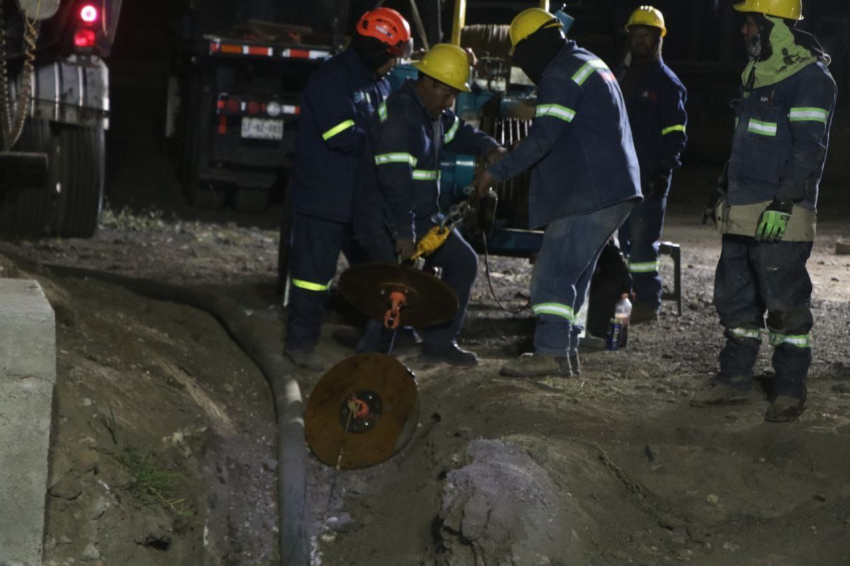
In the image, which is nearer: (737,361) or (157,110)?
(737,361)

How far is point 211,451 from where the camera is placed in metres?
5.36

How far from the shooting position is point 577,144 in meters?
5.89

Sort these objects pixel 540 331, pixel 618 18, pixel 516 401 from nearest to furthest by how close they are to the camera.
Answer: pixel 516 401 → pixel 540 331 → pixel 618 18

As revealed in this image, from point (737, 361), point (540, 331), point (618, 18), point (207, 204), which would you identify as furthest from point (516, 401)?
point (618, 18)

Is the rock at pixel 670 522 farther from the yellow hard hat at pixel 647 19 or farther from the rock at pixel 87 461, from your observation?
the yellow hard hat at pixel 647 19

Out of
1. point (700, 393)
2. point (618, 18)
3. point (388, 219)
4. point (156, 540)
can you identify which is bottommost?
point (156, 540)

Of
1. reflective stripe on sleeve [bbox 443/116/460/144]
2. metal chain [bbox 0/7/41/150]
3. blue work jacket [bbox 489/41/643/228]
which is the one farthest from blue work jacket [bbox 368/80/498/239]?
metal chain [bbox 0/7/41/150]

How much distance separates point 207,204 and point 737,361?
7.61 metres

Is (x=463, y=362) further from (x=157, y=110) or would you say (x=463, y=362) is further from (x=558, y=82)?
(x=157, y=110)

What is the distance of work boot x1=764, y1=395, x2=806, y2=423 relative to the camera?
5406 millimetres

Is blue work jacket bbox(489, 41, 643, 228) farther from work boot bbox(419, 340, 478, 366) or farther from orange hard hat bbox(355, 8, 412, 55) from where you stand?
work boot bbox(419, 340, 478, 366)

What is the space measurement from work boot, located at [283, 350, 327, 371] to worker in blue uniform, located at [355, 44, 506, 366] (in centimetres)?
28

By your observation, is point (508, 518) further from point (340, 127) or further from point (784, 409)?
point (340, 127)

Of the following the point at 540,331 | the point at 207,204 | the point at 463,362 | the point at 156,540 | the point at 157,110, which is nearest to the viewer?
the point at 156,540
